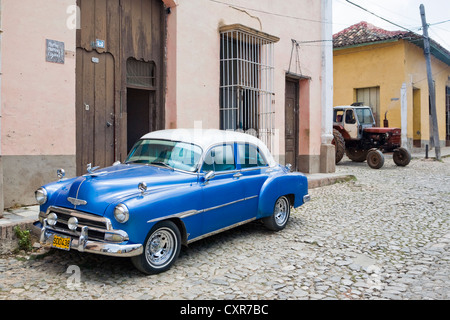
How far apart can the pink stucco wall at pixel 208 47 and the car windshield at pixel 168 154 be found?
9.69 ft

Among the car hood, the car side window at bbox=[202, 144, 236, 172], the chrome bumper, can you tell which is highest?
the car side window at bbox=[202, 144, 236, 172]

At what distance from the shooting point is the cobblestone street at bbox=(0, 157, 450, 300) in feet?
11.7

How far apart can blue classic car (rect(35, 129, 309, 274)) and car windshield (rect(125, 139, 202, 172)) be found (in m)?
0.01

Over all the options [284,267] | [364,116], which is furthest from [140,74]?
[364,116]

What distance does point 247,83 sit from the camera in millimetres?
9539

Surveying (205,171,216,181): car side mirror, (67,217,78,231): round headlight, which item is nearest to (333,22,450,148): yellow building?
(205,171,216,181): car side mirror

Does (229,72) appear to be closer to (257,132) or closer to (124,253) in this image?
(257,132)

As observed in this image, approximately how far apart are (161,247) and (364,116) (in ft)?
44.6

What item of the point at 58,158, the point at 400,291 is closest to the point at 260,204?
the point at 400,291

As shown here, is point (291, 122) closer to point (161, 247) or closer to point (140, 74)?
point (140, 74)

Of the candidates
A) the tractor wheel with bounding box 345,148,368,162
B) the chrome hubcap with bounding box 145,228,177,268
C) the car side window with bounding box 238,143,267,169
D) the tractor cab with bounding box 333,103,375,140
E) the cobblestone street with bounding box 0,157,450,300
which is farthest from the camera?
the tractor wheel with bounding box 345,148,368,162

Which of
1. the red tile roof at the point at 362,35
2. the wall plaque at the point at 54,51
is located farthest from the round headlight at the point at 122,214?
the red tile roof at the point at 362,35

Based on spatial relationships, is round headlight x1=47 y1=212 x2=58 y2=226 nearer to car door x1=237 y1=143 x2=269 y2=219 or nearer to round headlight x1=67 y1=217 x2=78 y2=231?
round headlight x1=67 y1=217 x2=78 y2=231

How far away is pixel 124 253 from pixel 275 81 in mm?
7709
